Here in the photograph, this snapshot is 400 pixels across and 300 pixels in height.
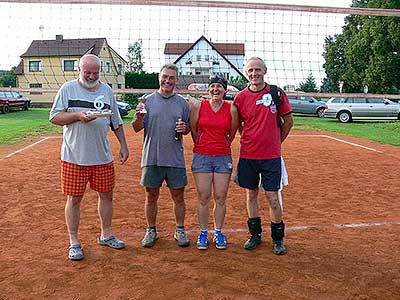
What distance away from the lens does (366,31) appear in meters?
34.7

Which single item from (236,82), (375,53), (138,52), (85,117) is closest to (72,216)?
(85,117)

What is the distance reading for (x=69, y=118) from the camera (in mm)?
4320

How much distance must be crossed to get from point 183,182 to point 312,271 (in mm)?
1450

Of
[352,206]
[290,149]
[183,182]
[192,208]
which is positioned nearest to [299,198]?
[352,206]

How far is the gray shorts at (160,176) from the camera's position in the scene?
473 centimetres

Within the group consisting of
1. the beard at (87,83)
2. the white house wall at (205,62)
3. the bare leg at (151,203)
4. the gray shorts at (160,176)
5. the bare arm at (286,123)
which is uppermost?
the white house wall at (205,62)

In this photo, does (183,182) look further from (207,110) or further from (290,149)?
(290,149)

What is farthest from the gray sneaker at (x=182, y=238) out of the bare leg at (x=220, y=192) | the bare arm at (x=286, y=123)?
the bare arm at (x=286, y=123)

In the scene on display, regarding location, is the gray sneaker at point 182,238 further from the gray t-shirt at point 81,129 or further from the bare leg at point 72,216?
the gray t-shirt at point 81,129

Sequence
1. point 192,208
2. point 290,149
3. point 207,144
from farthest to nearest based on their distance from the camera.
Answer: point 290,149, point 192,208, point 207,144

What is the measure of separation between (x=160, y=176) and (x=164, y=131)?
45 cm

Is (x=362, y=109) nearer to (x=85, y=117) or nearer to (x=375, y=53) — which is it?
(x=375, y=53)

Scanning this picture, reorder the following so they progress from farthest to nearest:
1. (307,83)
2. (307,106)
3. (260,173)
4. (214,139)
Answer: (307,106)
(307,83)
(260,173)
(214,139)

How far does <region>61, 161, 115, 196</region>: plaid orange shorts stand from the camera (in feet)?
14.7
